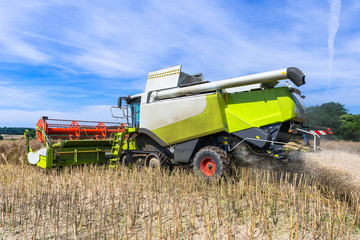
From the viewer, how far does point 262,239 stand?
2898 millimetres

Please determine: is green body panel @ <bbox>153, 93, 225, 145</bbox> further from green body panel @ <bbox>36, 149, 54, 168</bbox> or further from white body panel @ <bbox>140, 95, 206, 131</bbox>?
green body panel @ <bbox>36, 149, 54, 168</bbox>

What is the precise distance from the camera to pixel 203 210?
3.39 meters

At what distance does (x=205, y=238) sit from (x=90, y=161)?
5749 millimetres

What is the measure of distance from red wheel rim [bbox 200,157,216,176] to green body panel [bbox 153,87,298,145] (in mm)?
555

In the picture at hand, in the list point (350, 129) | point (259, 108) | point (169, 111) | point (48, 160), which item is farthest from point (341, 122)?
point (48, 160)

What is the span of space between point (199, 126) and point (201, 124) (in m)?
0.07

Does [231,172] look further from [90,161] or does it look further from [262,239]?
[90,161]

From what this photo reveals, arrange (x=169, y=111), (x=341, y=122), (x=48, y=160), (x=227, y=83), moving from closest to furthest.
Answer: (x=227, y=83) → (x=169, y=111) → (x=48, y=160) → (x=341, y=122)

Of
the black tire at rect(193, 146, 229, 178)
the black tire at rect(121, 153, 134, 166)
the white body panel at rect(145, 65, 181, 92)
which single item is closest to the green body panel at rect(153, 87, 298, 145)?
the black tire at rect(193, 146, 229, 178)

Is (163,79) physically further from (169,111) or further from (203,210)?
(203,210)

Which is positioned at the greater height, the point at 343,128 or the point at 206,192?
the point at 343,128

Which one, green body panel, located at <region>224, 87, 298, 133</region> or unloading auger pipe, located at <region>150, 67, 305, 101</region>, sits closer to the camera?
unloading auger pipe, located at <region>150, 67, 305, 101</region>

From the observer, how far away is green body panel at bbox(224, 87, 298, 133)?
5.12 metres

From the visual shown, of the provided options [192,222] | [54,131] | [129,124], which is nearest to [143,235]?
[192,222]
